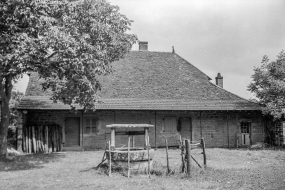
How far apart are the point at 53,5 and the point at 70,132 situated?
10.8 metres

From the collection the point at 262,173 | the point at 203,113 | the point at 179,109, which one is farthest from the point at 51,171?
the point at 203,113

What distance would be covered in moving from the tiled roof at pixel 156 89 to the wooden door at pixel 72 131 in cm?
128

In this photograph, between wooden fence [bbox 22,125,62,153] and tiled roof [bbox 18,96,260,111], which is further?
tiled roof [bbox 18,96,260,111]

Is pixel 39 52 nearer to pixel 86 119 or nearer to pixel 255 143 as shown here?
pixel 86 119

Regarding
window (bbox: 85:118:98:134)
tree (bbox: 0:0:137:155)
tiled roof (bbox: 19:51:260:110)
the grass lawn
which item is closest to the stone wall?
window (bbox: 85:118:98:134)

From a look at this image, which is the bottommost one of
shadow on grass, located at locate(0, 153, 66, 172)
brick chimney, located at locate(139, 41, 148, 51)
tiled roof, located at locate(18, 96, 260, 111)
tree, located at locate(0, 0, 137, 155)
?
shadow on grass, located at locate(0, 153, 66, 172)

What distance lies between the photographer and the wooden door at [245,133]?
23.5 metres

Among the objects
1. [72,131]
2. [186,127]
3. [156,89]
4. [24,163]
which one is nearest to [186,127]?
[186,127]

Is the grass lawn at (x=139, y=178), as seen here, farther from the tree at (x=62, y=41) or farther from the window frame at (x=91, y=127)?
the window frame at (x=91, y=127)

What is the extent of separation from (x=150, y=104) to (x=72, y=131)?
5.66 meters

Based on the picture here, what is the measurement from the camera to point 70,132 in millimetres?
21953

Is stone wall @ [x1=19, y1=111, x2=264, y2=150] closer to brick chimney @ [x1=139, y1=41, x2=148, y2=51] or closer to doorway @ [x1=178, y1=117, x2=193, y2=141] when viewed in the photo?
doorway @ [x1=178, y1=117, x2=193, y2=141]

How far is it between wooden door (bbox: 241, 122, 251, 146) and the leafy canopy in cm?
1217

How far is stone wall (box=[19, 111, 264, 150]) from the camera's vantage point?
71.8ft
